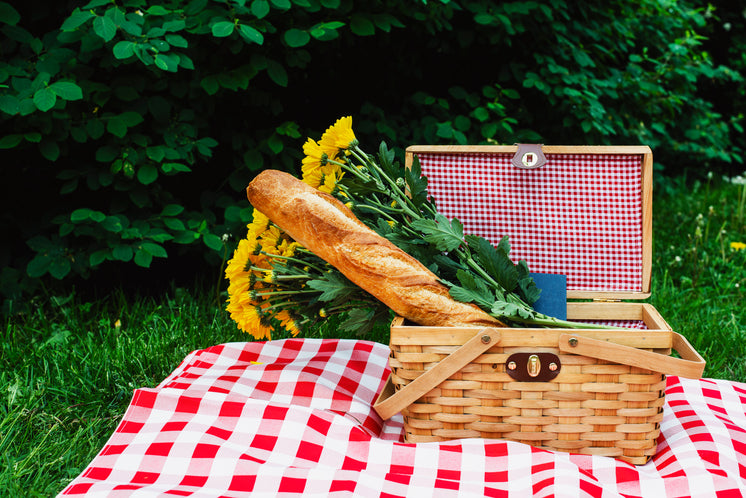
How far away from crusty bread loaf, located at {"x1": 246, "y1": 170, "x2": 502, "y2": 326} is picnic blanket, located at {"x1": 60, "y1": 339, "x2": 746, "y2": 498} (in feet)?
0.85

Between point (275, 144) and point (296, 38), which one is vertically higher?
point (296, 38)

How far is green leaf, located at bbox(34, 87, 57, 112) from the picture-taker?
183 cm

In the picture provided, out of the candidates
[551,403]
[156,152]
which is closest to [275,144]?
[156,152]

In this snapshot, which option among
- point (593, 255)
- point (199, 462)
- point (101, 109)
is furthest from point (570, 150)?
point (101, 109)

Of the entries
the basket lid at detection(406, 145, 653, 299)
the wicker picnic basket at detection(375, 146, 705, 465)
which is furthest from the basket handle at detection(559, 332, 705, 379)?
the basket lid at detection(406, 145, 653, 299)

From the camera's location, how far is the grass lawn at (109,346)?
1.45 meters

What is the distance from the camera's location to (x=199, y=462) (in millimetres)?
1260

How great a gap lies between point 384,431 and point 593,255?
2.37ft

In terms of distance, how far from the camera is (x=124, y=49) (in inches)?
72.5

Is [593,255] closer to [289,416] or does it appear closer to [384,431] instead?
[384,431]

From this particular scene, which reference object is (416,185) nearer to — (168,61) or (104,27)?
(168,61)

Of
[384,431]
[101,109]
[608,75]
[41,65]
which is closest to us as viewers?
[384,431]

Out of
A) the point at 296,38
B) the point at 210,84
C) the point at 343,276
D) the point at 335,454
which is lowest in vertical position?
the point at 335,454

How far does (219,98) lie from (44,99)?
70 cm
